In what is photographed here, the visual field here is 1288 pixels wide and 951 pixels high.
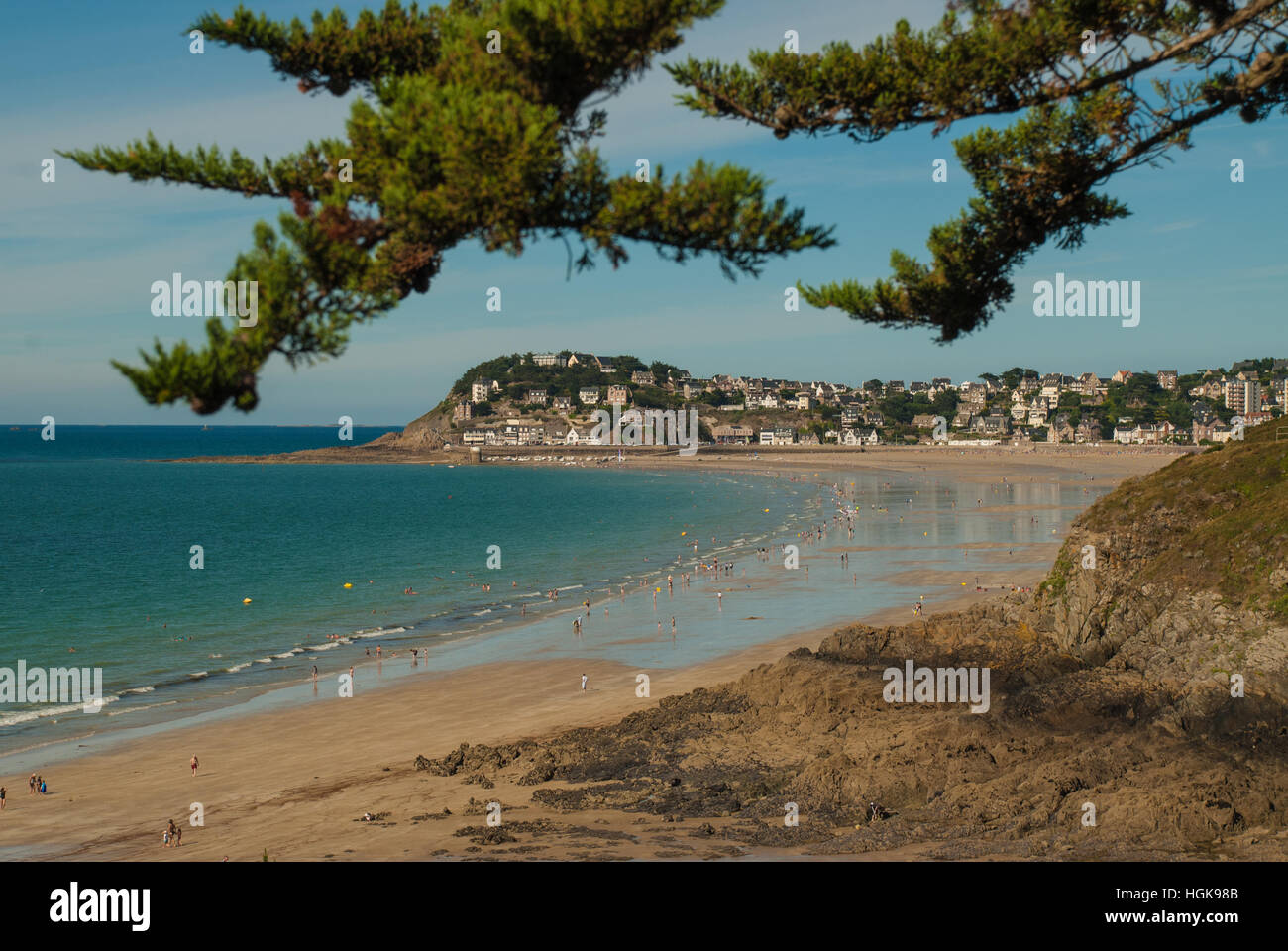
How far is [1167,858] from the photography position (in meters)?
13.4

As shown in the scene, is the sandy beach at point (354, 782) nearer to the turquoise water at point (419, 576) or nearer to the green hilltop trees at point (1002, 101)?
the turquoise water at point (419, 576)

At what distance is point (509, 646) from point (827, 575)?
2118 centimetres

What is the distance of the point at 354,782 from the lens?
888 inches

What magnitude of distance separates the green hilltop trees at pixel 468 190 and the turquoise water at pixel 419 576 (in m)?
26.4

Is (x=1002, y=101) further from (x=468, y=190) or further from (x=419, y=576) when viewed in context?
(x=419, y=576)

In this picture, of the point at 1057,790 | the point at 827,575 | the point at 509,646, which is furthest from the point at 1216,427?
the point at 1057,790

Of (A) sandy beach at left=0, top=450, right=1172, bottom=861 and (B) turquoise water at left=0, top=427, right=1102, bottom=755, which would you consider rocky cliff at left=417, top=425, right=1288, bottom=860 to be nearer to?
(A) sandy beach at left=0, top=450, right=1172, bottom=861

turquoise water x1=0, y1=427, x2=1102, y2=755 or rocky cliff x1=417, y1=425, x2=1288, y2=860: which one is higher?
rocky cliff x1=417, y1=425, x2=1288, y2=860

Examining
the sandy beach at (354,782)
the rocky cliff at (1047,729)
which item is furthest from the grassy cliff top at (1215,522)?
the sandy beach at (354,782)

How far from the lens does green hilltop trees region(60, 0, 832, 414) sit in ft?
21.7

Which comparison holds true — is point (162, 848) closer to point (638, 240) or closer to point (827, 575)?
point (638, 240)

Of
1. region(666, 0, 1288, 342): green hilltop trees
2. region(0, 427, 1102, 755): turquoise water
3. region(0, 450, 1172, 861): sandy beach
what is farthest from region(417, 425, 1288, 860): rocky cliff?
region(0, 427, 1102, 755): turquoise water

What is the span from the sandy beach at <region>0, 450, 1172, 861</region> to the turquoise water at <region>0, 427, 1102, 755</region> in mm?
2740

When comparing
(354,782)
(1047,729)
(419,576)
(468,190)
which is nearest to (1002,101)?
(468,190)
